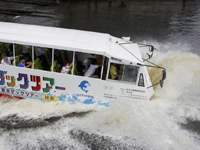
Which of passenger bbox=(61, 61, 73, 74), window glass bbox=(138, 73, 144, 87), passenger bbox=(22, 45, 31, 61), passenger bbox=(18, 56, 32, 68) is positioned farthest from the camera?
passenger bbox=(22, 45, 31, 61)

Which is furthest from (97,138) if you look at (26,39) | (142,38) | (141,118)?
(142,38)

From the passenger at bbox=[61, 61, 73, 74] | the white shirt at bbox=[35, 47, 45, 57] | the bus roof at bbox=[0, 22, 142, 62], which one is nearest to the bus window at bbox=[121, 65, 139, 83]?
the bus roof at bbox=[0, 22, 142, 62]

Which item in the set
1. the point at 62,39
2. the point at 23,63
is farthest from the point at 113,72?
the point at 23,63

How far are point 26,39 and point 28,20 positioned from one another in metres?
14.2

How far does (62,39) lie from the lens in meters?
7.25

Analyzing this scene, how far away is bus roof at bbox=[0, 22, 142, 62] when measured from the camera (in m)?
6.83

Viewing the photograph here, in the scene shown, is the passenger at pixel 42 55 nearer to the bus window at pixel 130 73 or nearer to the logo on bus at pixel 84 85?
the logo on bus at pixel 84 85

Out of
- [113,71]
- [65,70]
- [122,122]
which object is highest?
[113,71]

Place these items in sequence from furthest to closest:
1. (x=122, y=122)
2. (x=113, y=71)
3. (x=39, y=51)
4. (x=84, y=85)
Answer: (x=39, y=51) < (x=122, y=122) < (x=84, y=85) < (x=113, y=71)

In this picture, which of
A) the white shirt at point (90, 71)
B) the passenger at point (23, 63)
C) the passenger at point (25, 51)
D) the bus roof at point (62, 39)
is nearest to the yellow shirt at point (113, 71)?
the bus roof at point (62, 39)

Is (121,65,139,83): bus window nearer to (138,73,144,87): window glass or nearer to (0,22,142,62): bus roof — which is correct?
(138,73,144,87): window glass

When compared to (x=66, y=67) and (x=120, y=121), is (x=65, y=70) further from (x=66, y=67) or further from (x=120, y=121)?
(x=120, y=121)

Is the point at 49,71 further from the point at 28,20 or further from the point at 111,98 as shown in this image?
the point at 28,20

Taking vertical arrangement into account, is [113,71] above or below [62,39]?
below
